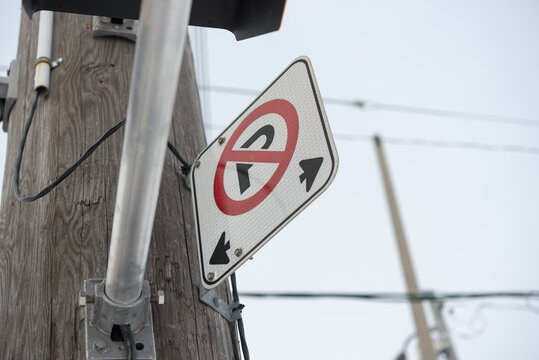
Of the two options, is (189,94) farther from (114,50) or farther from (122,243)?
(122,243)

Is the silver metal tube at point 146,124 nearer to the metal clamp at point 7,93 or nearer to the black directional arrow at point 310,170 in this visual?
the black directional arrow at point 310,170

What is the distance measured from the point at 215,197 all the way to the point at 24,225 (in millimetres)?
530

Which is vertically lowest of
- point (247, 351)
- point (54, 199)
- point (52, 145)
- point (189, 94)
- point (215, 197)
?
point (247, 351)

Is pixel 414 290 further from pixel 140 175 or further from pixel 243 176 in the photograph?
pixel 140 175

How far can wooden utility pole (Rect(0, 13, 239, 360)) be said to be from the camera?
58.2 inches

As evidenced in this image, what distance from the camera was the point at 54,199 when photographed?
1.68 meters

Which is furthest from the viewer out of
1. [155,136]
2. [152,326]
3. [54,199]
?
[54,199]

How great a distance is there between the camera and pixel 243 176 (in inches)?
61.1

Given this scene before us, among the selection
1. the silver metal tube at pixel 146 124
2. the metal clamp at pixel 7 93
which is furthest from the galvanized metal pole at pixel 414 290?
the silver metal tube at pixel 146 124

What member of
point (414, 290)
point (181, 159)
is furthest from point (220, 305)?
point (414, 290)

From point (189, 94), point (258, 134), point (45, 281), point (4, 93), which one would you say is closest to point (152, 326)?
point (45, 281)

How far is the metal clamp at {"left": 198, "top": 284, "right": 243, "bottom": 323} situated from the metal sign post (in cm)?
21

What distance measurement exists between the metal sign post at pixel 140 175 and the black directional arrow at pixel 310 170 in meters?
0.41

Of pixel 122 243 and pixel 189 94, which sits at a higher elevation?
pixel 189 94
